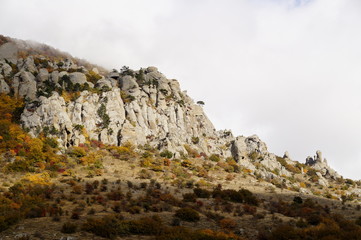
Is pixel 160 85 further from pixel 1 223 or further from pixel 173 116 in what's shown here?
pixel 1 223

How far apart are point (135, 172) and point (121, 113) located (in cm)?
2866

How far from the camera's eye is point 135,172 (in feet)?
154

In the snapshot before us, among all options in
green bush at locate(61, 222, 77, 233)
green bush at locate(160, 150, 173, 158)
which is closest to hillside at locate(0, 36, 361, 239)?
green bush at locate(61, 222, 77, 233)

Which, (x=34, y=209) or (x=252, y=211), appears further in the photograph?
(x=252, y=211)

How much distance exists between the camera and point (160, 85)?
95188 mm

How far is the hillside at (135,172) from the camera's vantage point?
1903 centimetres

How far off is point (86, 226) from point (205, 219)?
10439 millimetres

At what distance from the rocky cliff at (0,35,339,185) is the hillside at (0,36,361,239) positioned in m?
0.34

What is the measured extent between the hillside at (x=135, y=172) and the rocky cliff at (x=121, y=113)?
34 cm

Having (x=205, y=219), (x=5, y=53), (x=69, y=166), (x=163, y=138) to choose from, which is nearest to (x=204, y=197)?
(x=205, y=219)

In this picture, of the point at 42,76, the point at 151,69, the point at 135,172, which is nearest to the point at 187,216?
the point at 135,172

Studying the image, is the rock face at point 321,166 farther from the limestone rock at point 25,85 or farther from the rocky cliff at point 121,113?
the limestone rock at point 25,85

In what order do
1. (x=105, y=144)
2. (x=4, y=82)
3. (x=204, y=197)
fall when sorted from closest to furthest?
(x=204, y=197) → (x=105, y=144) → (x=4, y=82)

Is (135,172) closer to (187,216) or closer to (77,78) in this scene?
(187,216)
